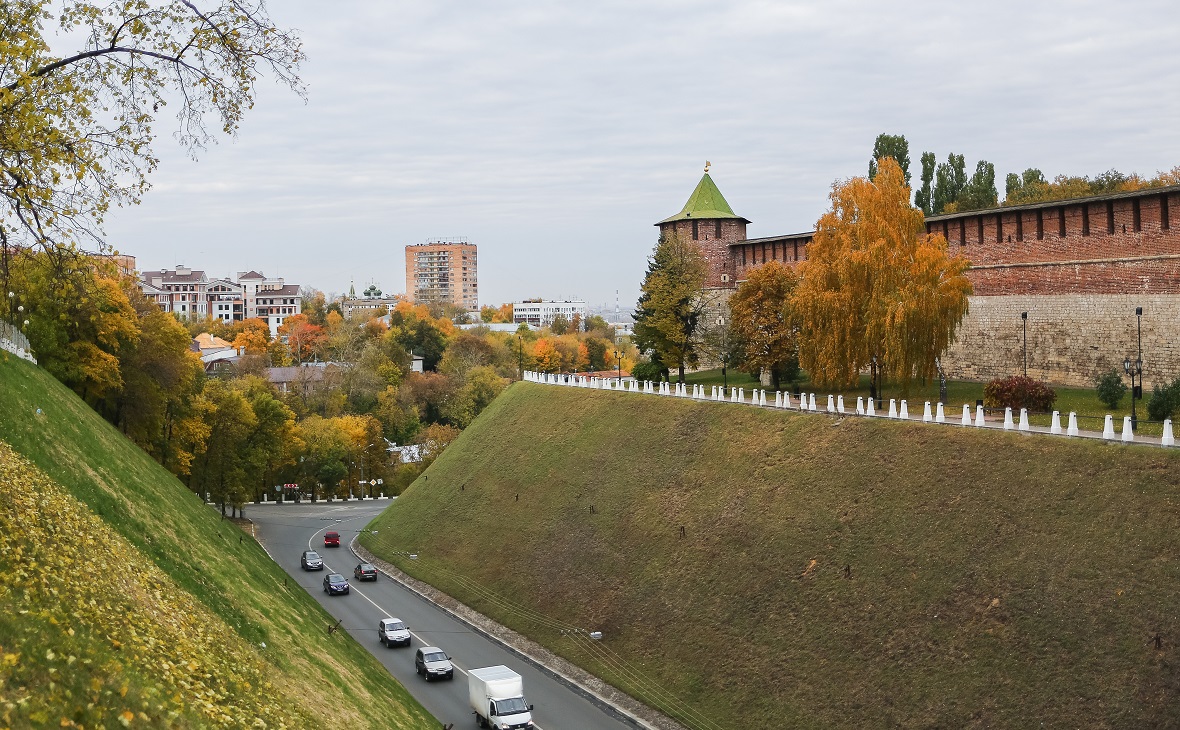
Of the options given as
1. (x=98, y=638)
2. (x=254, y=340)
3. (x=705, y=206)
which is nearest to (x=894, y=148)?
(x=705, y=206)

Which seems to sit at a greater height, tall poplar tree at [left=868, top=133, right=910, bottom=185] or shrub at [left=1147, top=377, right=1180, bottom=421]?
tall poplar tree at [left=868, top=133, right=910, bottom=185]

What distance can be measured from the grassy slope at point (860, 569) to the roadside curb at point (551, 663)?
1.23 ft

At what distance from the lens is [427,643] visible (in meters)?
26.0

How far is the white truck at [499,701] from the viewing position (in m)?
18.9

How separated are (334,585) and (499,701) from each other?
13.6 m

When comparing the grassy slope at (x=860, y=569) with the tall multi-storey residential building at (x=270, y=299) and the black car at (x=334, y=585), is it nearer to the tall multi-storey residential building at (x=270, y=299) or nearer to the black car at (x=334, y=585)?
the black car at (x=334, y=585)

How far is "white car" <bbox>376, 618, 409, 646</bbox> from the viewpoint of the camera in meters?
25.2

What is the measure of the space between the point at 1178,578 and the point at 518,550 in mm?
18725

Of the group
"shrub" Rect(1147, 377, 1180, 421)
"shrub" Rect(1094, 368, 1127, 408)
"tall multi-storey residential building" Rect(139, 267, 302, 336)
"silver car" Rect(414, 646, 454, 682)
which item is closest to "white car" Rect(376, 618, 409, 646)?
"silver car" Rect(414, 646, 454, 682)

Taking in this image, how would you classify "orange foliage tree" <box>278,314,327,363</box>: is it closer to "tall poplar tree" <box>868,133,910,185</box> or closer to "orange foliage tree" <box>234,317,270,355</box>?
"orange foliage tree" <box>234,317,270,355</box>

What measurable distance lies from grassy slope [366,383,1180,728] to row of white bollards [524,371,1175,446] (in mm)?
455

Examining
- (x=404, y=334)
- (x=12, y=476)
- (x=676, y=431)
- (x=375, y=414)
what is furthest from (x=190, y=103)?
(x=404, y=334)

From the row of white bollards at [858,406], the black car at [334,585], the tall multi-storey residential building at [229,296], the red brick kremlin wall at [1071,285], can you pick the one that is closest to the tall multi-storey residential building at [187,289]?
the tall multi-storey residential building at [229,296]

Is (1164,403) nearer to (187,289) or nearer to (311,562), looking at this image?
(311,562)
